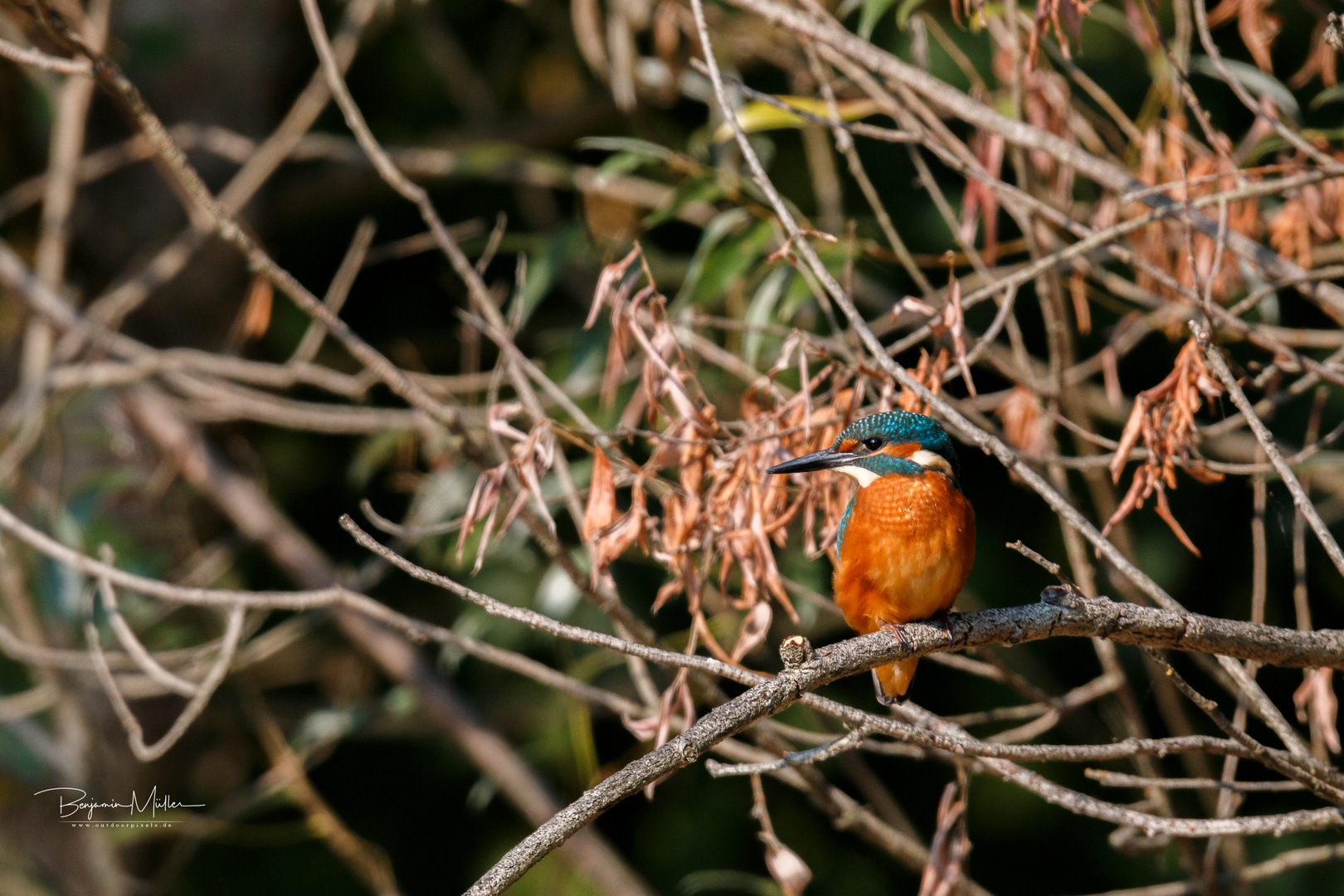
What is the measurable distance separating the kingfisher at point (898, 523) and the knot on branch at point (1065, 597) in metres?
0.36

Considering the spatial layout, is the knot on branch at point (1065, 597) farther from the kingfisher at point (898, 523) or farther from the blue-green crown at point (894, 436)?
the blue-green crown at point (894, 436)

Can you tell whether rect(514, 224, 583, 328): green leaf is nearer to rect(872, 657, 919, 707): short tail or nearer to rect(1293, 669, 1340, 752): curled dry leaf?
rect(872, 657, 919, 707): short tail

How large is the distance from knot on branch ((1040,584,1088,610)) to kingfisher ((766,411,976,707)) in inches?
14.3

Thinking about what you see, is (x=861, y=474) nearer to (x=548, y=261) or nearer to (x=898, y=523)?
(x=898, y=523)

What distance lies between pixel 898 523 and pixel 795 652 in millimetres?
→ 736

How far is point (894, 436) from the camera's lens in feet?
6.58

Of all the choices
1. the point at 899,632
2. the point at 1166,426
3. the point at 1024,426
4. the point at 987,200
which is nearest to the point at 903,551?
the point at 899,632

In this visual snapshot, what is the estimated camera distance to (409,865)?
5.08m

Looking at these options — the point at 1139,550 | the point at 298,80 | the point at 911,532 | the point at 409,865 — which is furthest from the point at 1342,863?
the point at 298,80

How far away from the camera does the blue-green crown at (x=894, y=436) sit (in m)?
1.99

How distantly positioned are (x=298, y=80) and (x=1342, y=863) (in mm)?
4877

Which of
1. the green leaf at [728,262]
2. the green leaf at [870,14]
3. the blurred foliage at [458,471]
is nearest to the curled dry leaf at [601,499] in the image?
the green leaf at [728,262]

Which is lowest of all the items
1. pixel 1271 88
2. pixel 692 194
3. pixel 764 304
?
pixel 764 304

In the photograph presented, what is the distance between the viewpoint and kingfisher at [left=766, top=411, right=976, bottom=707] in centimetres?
187
